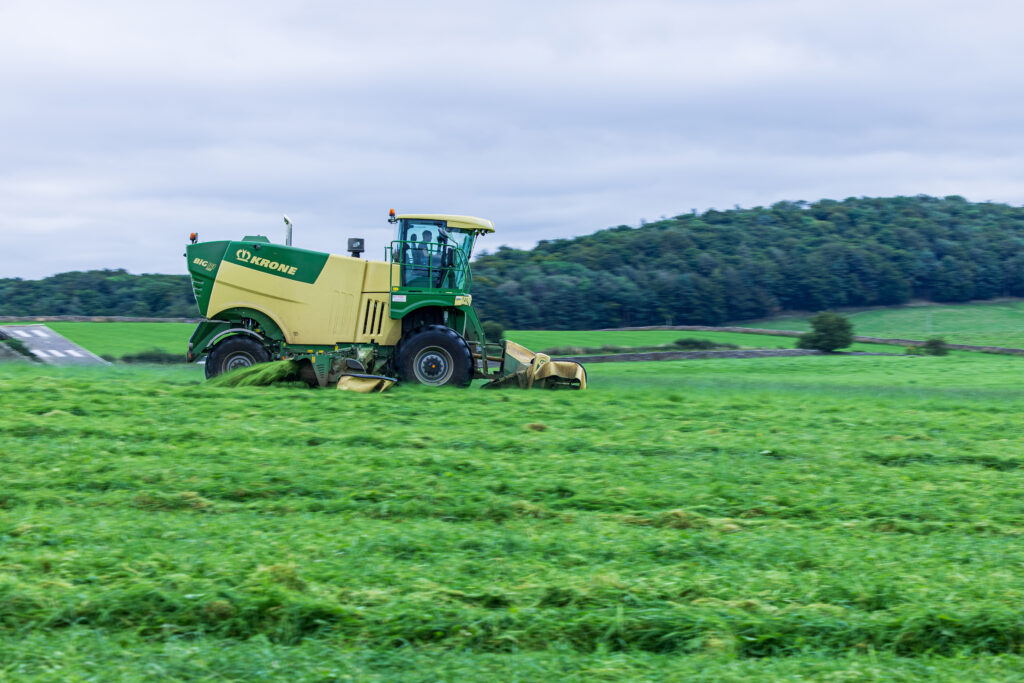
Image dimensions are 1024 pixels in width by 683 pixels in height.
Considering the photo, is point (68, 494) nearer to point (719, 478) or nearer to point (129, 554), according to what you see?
point (129, 554)

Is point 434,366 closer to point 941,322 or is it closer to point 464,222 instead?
point 464,222

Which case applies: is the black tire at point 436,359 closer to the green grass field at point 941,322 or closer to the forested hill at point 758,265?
the forested hill at point 758,265

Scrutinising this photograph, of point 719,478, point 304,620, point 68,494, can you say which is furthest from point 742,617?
point 68,494

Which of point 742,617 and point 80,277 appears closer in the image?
point 742,617

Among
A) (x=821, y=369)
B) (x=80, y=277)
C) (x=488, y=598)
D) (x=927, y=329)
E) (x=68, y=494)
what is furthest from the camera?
(x=927, y=329)

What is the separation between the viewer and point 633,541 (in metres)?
5.50

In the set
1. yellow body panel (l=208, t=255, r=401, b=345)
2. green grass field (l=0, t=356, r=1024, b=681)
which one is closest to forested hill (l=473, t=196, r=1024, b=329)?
yellow body panel (l=208, t=255, r=401, b=345)

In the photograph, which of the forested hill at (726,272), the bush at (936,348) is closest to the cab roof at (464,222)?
the forested hill at (726,272)

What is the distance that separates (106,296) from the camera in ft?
115

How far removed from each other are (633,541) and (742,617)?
1182mm

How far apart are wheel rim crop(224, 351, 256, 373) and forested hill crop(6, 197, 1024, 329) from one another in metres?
19.6

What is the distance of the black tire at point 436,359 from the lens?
14.1m

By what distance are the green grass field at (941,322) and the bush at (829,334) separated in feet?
37.8

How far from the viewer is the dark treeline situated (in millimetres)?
35125
